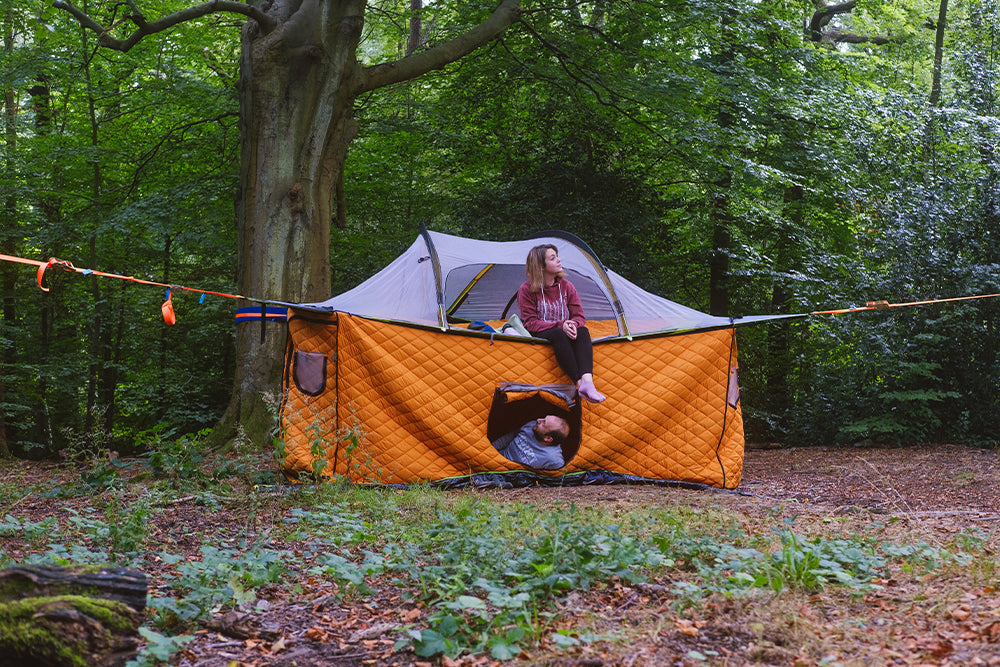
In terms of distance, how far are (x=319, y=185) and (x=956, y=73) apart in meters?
6.57

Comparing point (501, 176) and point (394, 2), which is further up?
point (394, 2)

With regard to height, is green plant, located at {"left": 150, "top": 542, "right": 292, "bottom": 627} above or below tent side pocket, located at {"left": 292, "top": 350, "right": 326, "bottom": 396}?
below

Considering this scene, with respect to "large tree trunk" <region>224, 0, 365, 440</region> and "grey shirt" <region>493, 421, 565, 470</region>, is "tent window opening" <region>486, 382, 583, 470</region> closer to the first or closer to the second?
"grey shirt" <region>493, 421, 565, 470</region>

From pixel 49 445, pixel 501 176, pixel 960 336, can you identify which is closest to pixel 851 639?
pixel 960 336

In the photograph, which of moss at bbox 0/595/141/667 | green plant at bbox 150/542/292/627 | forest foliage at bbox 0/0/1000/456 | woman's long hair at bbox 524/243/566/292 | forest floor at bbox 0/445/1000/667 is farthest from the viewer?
forest foliage at bbox 0/0/1000/456

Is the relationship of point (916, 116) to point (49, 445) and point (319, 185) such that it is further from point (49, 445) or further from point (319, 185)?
point (49, 445)

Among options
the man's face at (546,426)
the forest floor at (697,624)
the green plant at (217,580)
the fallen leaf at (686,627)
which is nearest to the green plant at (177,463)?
the forest floor at (697,624)

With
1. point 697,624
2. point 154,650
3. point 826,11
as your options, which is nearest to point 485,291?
point 697,624

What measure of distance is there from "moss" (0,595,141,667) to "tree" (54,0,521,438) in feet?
12.4

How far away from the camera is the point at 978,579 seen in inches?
102

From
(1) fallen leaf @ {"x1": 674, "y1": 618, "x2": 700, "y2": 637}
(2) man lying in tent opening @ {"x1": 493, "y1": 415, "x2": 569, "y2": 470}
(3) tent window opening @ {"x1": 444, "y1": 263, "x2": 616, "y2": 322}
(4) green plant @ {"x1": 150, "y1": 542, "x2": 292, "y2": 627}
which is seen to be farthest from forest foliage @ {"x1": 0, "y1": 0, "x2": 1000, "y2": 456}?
(1) fallen leaf @ {"x1": 674, "y1": 618, "x2": 700, "y2": 637}

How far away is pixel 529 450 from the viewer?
534 cm

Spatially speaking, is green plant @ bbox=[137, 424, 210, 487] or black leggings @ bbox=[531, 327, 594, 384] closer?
green plant @ bbox=[137, 424, 210, 487]

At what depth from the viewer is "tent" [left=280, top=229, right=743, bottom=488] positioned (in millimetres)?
5016
